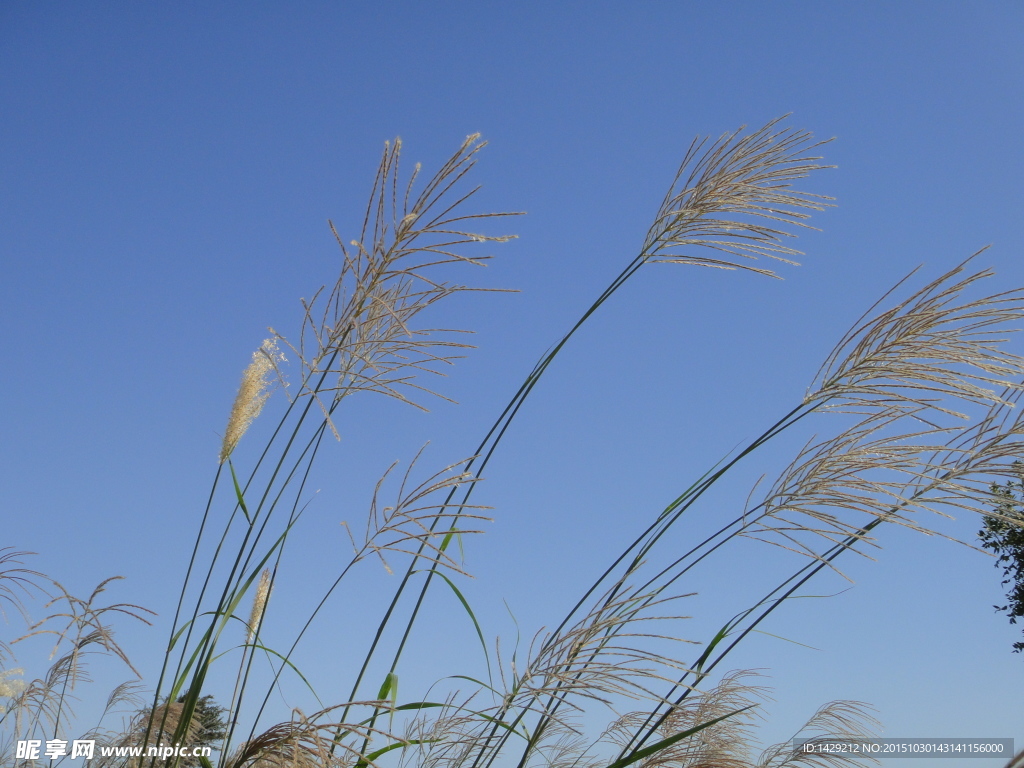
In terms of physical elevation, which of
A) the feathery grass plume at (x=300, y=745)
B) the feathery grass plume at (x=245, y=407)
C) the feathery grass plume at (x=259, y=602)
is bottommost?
the feathery grass plume at (x=300, y=745)

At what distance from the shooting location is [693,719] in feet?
5.81

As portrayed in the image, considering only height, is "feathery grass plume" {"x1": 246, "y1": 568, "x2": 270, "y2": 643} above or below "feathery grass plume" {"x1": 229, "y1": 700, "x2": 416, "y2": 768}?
above

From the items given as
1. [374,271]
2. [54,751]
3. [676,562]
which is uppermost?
[374,271]

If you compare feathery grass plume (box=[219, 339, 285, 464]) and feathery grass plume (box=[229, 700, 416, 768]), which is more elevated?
feathery grass plume (box=[219, 339, 285, 464])

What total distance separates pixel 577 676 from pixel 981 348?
1088mm

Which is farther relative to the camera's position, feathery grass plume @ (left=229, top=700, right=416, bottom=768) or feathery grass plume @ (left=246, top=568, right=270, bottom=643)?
feathery grass plume @ (left=246, top=568, right=270, bottom=643)

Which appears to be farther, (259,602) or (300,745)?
(259,602)

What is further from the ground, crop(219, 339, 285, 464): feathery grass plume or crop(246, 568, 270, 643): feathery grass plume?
crop(219, 339, 285, 464): feathery grass plume

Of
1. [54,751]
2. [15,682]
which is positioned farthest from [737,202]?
[15,682]

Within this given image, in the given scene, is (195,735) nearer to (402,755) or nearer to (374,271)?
(402,755)

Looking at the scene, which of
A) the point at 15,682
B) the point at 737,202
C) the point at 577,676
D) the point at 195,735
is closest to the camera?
the point at 577,676

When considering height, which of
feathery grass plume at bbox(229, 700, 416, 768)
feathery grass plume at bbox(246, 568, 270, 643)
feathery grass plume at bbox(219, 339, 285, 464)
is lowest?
feathery grass plume at bbox(229, 700, 416, 768)

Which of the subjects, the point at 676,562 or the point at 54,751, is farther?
the point at 54,751

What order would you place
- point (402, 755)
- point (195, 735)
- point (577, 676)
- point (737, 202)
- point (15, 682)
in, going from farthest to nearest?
point (15, 682) < point (402, 755) < point (195, 735) < point (737, 202) < point (577, 676)
